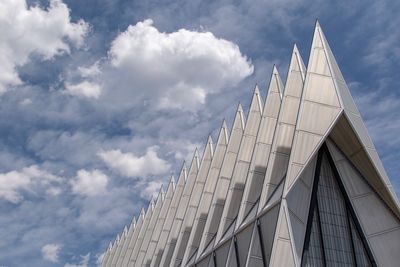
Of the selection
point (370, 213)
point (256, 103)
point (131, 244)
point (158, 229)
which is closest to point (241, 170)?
point (256, 103)

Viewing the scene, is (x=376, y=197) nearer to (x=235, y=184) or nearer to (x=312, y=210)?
(x=312, y=210)

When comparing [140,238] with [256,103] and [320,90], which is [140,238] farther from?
[320,90]

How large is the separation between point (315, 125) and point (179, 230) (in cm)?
2077

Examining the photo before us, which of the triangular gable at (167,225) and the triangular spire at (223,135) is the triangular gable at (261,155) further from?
the triangular gable at (167,225)

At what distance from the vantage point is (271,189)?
26.6 m

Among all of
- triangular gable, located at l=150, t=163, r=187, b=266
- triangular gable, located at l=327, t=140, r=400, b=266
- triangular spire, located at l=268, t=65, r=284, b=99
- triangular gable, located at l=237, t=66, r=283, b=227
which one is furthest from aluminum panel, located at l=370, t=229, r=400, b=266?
triangular gable, located at l=150, t=163, r=187, b=266

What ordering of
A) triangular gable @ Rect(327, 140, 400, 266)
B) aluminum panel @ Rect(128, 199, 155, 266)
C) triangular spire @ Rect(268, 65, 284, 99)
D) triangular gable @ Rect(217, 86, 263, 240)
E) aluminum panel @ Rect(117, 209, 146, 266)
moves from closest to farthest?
1. triangular gable @ Rect(327, 140, 400, 266)
2. triangular gable @ Rect(217, 86, 263, 240)
3. triangular spire @ Rect(268, 65, 284, 99)
4. aluminum panel @ Rect(128, 199, 155, 266)
5. aluminum panel @ Rect(117, 209, 146, 266)

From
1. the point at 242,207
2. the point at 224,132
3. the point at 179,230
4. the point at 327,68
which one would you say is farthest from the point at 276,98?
the point at 179,230

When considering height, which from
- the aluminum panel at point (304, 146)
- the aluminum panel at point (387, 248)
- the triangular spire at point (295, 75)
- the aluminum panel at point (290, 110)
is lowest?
the aluminum panel at point (387, 248)

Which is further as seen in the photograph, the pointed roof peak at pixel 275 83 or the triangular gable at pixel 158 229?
the triangular gable at pixel 158 229

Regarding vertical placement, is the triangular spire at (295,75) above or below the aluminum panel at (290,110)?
above

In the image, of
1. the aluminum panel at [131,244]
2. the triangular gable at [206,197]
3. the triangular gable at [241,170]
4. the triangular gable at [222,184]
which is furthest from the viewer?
the aluminum panel at [131,244]

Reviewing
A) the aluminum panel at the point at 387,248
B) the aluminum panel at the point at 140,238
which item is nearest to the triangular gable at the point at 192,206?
the aluminum panel at the point at 387,248

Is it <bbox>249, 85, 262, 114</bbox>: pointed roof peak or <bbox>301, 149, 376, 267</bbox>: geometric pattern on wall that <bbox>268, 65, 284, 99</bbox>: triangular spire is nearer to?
<bbox>249, 85, 262, 114</bbox>: pointed roof peak
